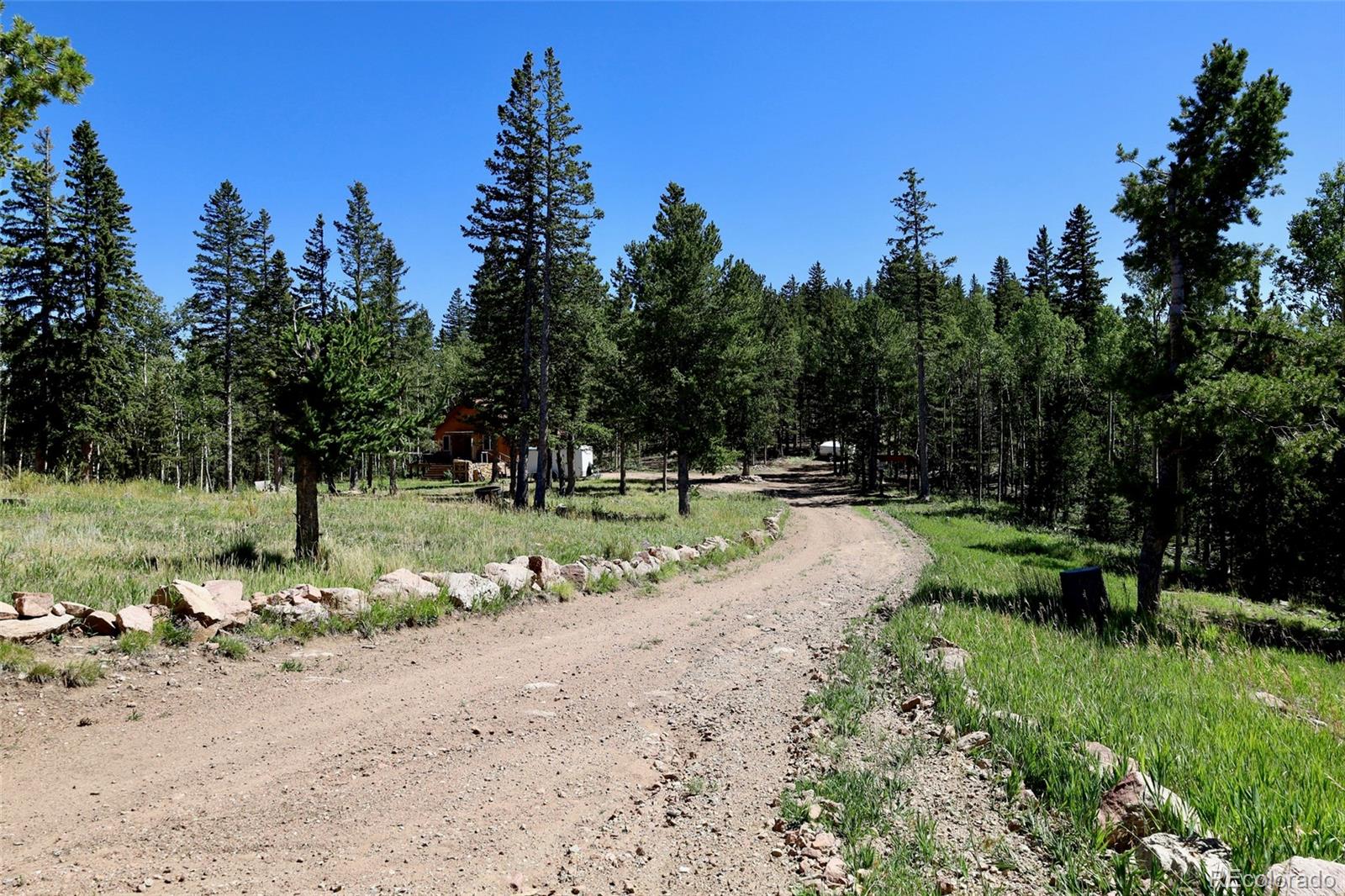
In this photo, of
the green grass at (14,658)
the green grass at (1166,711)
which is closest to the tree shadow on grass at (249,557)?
the green grass at (14,658)

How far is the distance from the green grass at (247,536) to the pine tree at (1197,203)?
39.4ft

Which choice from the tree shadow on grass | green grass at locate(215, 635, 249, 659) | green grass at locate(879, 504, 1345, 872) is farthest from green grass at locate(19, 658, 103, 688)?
green grass at locate(879, 504, 1345, 872)

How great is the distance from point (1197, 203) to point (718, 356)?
53.0 feet

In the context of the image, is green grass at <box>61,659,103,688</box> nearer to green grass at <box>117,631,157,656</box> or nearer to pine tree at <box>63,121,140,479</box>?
green grass at <box>117,631,157,656</box>

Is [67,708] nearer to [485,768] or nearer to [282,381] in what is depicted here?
[485,768]

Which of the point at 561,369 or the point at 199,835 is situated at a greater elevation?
the point at 561,369

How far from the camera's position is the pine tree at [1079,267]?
53.9 meters

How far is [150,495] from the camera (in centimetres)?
2019

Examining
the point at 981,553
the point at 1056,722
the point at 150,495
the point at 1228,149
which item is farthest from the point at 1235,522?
the point at 150,495

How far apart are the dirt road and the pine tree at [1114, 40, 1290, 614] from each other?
10055 mm

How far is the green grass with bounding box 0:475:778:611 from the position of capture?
9.70m

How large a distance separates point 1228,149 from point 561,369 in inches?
1040

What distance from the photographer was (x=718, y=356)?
26344 mm

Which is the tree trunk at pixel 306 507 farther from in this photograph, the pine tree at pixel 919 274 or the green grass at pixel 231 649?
the pine tree at pixel 919 274
